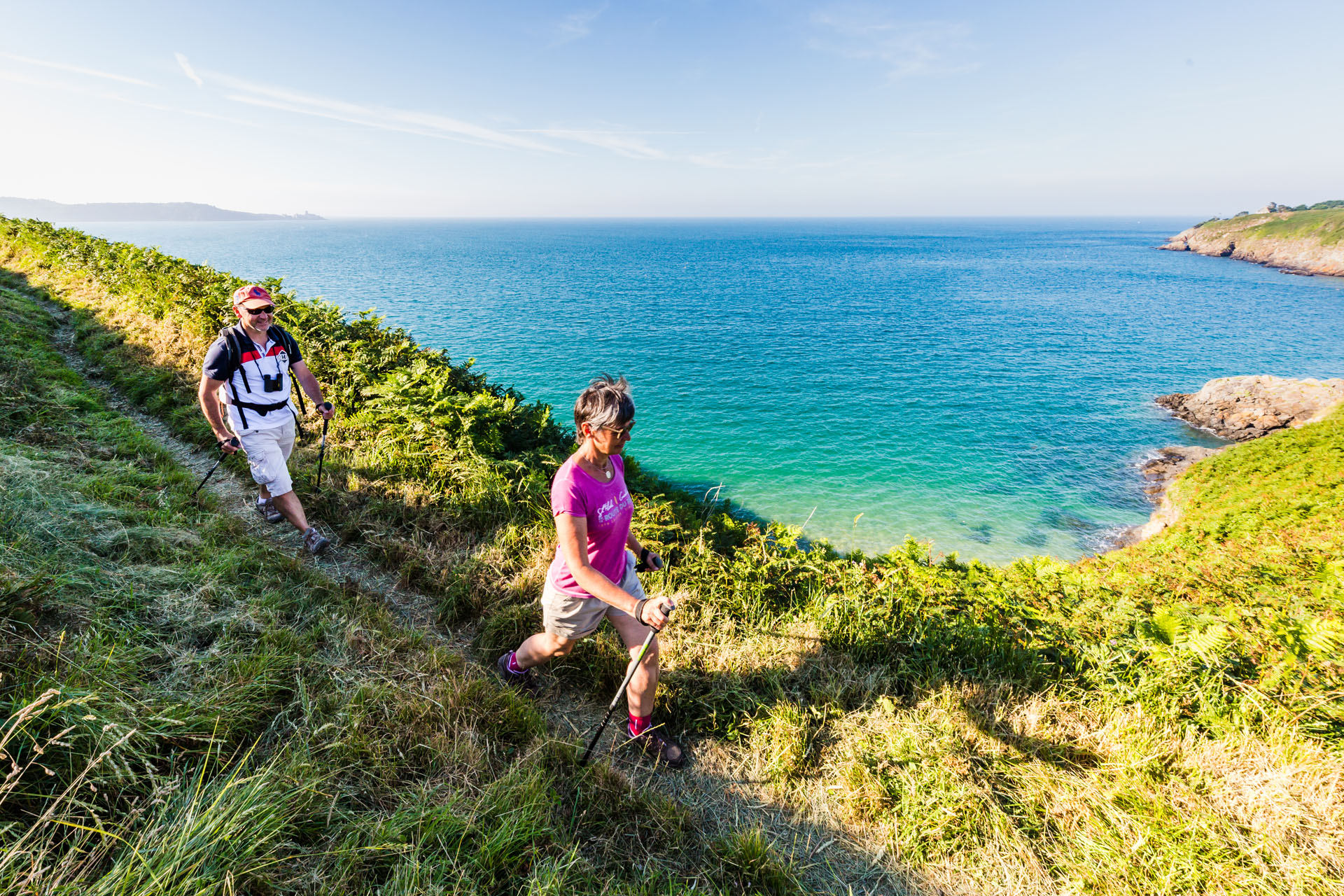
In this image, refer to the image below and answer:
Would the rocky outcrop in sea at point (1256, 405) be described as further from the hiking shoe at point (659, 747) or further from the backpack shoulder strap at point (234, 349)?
the backpack shoulder strap at point (234, 349)

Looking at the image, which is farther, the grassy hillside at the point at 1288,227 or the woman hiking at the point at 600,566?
the grassy hillside at the point at 1288,227

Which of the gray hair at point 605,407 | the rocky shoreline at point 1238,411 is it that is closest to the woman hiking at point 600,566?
the gray hair at point 605,407

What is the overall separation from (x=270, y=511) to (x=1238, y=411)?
3668cm

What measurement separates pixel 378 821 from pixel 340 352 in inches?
345

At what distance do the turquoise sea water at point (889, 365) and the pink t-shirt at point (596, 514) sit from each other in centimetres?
401

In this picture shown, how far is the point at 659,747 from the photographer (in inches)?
163

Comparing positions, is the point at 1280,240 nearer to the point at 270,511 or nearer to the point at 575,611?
the point at 575,611

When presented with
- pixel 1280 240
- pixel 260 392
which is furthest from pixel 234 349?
pixel 1280 240

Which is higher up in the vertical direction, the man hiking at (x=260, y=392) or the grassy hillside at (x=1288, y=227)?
the grassy hillside at (x=1288, y=227)

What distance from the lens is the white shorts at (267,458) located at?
5.75m

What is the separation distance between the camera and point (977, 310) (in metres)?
55.0

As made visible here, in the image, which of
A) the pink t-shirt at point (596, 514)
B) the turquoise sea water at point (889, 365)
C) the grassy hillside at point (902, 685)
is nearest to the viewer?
the grassy hillside at point (902, 685)

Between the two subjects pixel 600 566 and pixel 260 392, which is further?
pixel 260 392

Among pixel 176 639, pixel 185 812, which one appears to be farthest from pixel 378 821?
pixel 176 639
